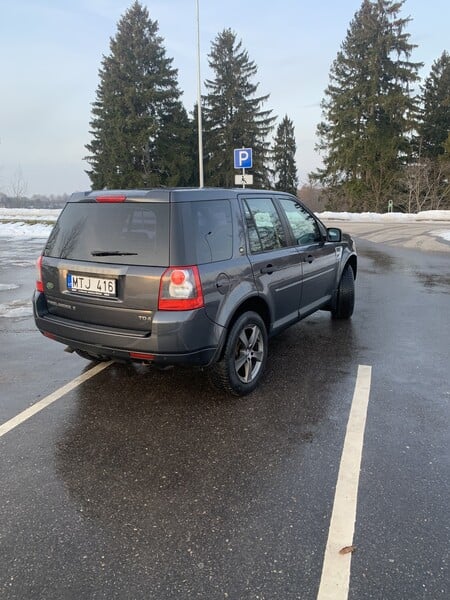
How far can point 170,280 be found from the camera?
3311 mm

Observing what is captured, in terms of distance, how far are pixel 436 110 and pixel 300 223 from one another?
46.4m

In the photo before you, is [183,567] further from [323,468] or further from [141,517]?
[323,468]

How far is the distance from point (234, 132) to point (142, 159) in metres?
9.43

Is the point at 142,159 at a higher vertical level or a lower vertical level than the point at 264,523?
higher

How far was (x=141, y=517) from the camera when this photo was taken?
8.15 ft

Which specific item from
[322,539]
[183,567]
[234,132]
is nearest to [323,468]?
[322,539]

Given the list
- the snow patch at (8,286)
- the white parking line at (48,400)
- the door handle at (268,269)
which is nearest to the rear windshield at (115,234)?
the door handle at (268,269)

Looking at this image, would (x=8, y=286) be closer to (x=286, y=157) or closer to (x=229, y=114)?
(x=229, y=114)

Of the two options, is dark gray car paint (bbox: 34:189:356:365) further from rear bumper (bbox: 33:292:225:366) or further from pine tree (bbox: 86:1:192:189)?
pine tree (bbox: 86:1:192:189)

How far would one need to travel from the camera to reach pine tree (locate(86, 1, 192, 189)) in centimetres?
3931

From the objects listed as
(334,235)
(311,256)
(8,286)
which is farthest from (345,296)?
(8,286)

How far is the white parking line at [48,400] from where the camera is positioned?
11.5 feet

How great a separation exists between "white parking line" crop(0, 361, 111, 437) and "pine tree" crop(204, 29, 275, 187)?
4034 centimetres

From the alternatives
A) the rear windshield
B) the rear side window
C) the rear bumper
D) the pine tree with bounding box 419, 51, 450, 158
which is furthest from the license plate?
the pine tree with bounding box 419, 51, 450, 158
